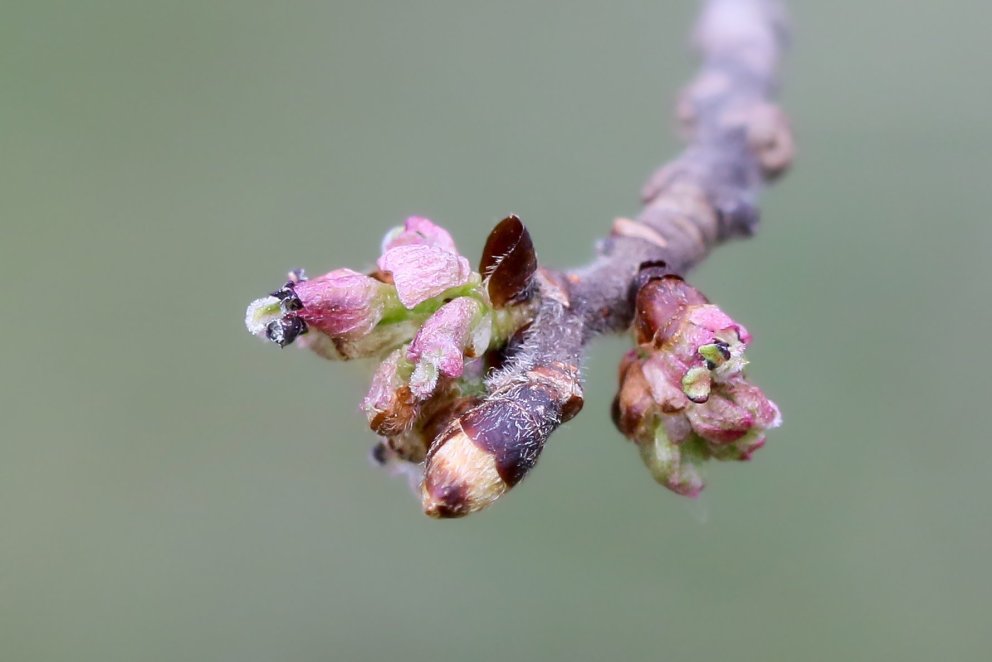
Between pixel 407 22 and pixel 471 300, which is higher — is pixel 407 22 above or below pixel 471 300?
above

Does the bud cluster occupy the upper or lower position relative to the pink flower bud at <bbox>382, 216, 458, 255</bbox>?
lower

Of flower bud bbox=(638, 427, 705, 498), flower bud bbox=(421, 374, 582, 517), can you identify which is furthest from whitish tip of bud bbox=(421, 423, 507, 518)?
flower bud bbox=(638, 427, 705, 498)

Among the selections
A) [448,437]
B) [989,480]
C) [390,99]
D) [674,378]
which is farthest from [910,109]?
[448,437]

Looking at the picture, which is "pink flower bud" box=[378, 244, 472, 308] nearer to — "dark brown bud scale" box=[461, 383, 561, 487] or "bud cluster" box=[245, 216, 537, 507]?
"bud cluster" box=[245, 216, 537, 507]

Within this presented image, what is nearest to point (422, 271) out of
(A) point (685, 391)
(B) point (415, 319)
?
(B) point (415, 319)

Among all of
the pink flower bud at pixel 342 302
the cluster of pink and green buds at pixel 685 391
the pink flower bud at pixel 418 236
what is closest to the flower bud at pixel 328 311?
the pink flower bud at pixel 342 302

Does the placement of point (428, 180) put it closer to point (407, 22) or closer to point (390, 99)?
point (390, 99)

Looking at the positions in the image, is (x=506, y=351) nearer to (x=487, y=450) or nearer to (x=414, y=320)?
(x=414, y=320)
